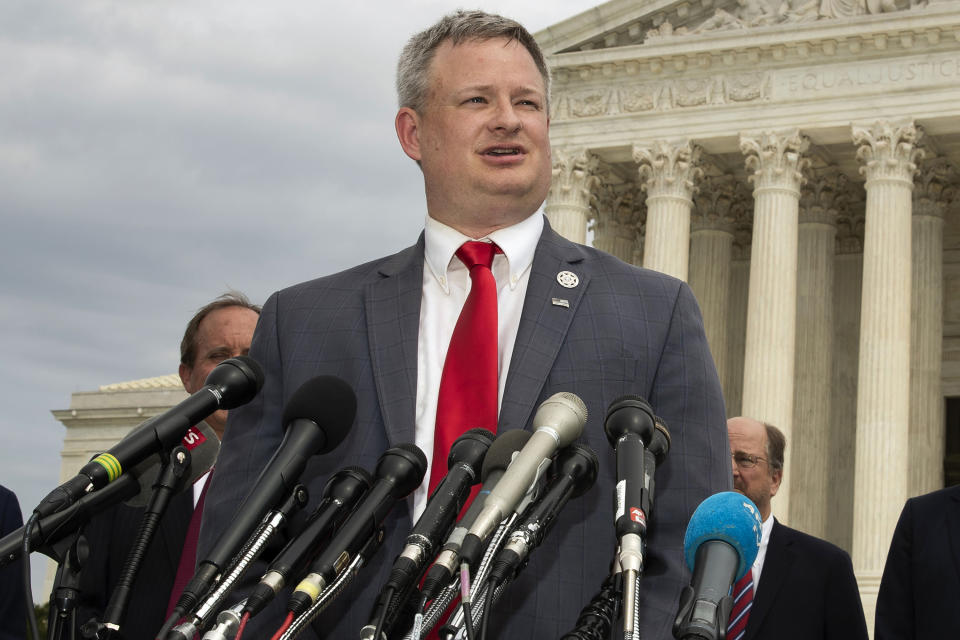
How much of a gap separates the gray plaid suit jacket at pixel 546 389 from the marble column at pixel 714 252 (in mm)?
30496

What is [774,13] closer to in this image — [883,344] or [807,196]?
[807,196]

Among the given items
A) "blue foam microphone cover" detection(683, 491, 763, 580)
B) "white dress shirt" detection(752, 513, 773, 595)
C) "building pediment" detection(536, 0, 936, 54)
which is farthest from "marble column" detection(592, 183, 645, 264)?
"blue foam microphone cover" detection(683, 491, 763, 580)

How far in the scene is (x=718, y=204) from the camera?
35.8 meters

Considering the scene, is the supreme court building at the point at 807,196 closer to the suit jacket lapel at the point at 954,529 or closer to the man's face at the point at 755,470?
the man's face at the point at 755,470

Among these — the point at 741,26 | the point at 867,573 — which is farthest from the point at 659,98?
the point at 867,573

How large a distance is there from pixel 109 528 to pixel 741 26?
27.9 m

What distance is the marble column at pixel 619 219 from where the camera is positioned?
1428 inches

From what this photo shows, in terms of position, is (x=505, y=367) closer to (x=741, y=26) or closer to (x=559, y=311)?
(x=559, y=311)

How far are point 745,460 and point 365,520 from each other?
6.69m

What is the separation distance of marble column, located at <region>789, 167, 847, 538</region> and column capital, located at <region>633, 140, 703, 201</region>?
322cm

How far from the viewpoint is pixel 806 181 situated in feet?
108

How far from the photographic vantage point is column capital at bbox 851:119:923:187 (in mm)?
30734

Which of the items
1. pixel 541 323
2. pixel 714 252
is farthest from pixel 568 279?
pixel 714 252

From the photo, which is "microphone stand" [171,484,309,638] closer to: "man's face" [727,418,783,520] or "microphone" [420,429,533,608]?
"microphone" [420,429,533,608]
